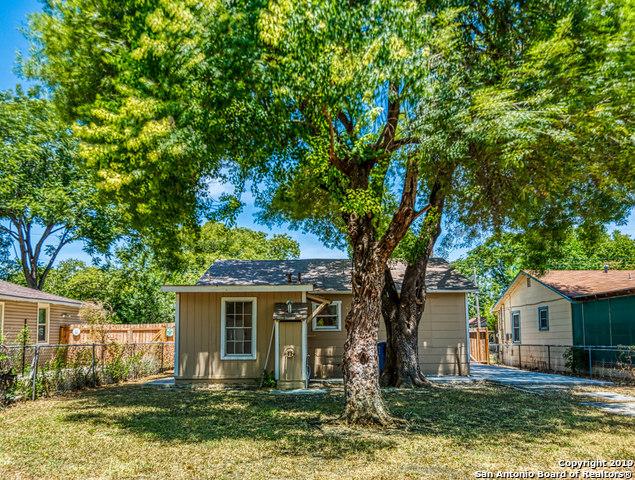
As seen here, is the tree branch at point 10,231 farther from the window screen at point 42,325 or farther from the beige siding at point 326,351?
the beige siding at point 326,351

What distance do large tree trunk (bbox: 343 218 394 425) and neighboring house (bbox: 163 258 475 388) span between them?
4449 mm

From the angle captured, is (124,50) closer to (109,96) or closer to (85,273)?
(109,96)

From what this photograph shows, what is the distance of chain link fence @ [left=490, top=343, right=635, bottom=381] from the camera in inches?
550

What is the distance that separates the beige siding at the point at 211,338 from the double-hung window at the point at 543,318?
397 inches

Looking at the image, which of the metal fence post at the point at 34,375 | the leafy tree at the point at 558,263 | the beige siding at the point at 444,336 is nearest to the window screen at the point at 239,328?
the metal fence post at the point at 34,375

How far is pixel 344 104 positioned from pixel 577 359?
12.9m

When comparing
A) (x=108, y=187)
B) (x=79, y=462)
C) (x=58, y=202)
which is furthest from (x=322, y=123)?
(x=58, y=202)

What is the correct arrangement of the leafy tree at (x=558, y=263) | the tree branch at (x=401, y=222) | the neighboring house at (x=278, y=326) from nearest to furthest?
the tree branch at (x=401, y=222)
the neighboring house at (x=278, y=326)
the leafy tree at (x=558, y=263)

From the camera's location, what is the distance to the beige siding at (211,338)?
13.3m

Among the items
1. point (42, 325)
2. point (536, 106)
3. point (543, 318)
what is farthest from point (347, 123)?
point (42, 325)

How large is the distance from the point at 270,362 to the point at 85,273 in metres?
18.6

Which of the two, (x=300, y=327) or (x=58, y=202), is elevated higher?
(x=58, y=202)

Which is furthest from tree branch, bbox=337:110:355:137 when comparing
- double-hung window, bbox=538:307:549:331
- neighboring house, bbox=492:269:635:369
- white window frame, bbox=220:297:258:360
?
double-hung window, bbox=538:307:549:331

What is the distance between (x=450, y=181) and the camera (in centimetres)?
896
